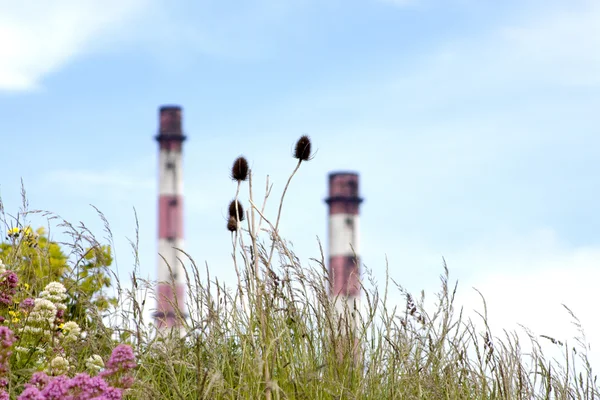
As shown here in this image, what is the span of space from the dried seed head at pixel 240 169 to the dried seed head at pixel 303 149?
26 cm

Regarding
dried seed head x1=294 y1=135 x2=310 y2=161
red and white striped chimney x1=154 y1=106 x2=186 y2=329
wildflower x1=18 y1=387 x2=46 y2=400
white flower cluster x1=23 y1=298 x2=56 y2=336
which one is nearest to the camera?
wildflower x1=18 y1=387 x2=46 y2=400

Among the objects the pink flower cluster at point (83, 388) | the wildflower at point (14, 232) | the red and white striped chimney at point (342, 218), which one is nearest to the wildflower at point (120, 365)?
the pink flower cluster at point (83, 388)

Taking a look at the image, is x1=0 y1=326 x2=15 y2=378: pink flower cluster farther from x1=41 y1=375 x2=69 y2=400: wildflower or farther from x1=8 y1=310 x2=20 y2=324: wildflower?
x1=8 y1=310 x2=20 y2=324: wildflower

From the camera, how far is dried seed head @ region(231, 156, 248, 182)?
147 inches

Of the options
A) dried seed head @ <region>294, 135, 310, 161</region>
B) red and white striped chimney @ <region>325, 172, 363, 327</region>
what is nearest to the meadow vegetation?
dried seed head @ <region>294, 135, 310, 161</region>

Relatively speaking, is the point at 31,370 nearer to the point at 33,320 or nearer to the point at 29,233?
the point at 33,320

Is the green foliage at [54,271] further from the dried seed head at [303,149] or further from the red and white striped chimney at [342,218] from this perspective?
the red and white striped chimney at [342,218]

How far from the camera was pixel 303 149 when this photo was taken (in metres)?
3.66

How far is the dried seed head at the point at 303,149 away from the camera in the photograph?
366 centimetres

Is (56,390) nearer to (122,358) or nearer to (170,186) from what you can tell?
(122,358)

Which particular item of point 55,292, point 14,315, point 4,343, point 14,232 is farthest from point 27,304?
point 14,232

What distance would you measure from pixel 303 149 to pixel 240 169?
0.32 m

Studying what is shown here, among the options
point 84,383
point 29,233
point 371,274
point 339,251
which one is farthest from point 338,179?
point 84,383

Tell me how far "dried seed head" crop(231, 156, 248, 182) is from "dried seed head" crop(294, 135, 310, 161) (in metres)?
0.26
